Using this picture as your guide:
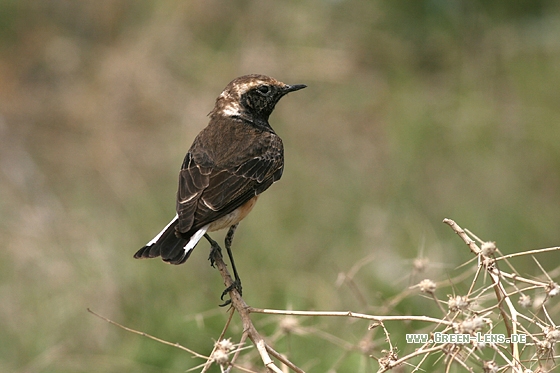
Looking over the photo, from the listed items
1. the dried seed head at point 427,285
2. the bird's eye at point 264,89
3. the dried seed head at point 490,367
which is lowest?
the dried seed head at point 490,367

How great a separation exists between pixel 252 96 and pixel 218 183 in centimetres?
Answer: 106

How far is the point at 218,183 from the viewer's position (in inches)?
209

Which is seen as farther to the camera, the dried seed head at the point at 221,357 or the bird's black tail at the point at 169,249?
the bird's black tail at the point at 169,249

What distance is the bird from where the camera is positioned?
4824 millimetres

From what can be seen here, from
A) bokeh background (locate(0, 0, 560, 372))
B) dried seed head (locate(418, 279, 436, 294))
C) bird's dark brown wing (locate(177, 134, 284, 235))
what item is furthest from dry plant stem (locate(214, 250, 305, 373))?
bokeh background (locate(0, 0, 560, 372))

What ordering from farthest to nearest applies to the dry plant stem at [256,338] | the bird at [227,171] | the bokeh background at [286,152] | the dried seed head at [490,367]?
the bokeh background at [286,152]
the bird at [227,171]
the dry plant stem at [256,338]
the dried seed head at [490,367]

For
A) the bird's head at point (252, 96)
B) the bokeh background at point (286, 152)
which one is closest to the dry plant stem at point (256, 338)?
the bokeh background at point (286, 152)

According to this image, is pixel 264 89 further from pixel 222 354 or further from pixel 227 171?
pixel 222 354

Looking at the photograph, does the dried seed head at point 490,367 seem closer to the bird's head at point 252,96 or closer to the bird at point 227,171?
the bird at point 227,171

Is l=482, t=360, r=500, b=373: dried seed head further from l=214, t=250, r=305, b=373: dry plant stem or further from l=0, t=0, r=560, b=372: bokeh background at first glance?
l=0, t=0, r=560, b=372: bokeh background

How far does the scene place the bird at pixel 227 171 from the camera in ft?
15.8

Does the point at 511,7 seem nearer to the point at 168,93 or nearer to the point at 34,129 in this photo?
the point at 168,93

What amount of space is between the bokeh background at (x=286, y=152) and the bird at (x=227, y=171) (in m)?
0.87

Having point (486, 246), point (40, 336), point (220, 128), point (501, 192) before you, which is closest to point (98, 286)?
point (40, 336)
